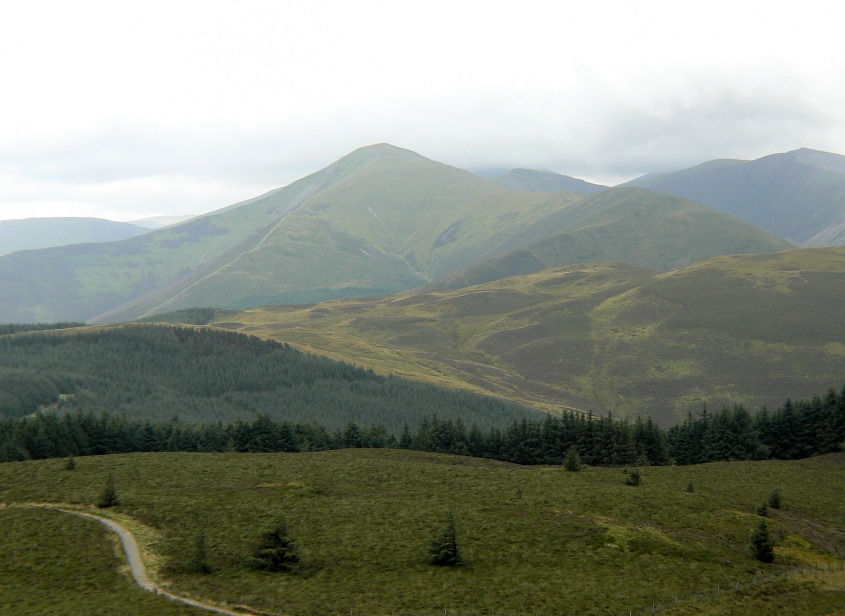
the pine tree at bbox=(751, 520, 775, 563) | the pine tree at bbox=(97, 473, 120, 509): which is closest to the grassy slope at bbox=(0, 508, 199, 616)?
the pine tree at bbox=(97, 473, 120, 509)

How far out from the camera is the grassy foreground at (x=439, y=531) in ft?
123

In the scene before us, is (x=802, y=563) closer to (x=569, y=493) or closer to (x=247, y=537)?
(x=569, y=493)

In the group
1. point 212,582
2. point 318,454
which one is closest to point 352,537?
point 212,582

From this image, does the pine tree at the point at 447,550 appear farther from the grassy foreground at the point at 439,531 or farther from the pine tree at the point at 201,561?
the pine tree at the point at 201,561

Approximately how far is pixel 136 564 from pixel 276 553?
393 inches

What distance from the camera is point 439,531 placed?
160ft

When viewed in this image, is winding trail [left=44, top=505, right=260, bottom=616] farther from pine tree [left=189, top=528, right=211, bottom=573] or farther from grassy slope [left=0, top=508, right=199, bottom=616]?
pine tree [left=189, top=528, right=211, bottom=573]

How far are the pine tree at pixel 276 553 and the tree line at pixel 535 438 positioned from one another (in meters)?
57.5

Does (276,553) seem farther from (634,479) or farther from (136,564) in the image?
(634,479)

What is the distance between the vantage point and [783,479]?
7212cm

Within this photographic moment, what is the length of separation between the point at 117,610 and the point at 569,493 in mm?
42388

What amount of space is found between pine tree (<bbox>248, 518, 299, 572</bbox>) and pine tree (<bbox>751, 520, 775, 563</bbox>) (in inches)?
1378

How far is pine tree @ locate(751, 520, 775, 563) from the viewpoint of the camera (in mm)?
45281

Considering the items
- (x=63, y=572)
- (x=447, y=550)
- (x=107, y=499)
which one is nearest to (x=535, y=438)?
(x=447, y=550)
